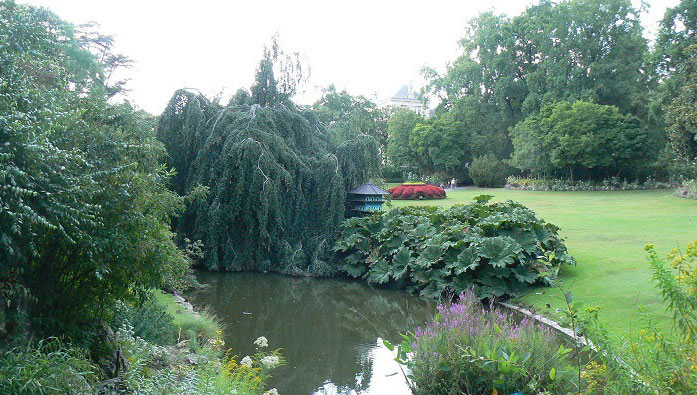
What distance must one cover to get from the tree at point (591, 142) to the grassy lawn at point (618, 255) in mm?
13804

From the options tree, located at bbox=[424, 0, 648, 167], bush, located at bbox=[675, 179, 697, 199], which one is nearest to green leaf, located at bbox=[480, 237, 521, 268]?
bush, located at bbox=[675, 179, 697, 199]

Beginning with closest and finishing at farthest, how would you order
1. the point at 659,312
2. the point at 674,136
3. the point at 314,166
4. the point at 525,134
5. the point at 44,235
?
1. the point at 44,235
2. the point at 659,312
3. the point at 314,166
4. the point at 674,136
5. the point at 525,134

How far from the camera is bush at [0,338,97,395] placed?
2887mm

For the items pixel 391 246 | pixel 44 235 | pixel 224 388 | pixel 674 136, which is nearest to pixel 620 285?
pixel 391 246

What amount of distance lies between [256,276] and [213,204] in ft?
5.67

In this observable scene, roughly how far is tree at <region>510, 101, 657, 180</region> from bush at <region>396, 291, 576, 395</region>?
98.1 ft

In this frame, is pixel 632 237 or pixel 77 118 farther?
pixel 632 237

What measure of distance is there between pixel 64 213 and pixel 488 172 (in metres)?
37.8

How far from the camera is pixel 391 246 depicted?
10.1m

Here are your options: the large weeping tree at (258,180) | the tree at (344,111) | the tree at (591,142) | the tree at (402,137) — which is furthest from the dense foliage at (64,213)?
the tree at (402,137)

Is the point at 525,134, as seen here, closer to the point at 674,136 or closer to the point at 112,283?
the point at 674,136

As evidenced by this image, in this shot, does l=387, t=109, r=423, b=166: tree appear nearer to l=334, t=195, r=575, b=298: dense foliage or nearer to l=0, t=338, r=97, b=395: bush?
l=334, t=195, r=575, b=298: dense foliage

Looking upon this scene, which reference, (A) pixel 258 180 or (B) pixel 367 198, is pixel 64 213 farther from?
(B) pixel 367 198

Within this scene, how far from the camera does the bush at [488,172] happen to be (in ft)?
128
